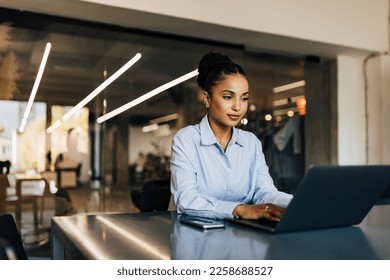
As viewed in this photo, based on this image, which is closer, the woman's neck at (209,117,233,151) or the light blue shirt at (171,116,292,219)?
the light blue shirt at (171,116,292,219)

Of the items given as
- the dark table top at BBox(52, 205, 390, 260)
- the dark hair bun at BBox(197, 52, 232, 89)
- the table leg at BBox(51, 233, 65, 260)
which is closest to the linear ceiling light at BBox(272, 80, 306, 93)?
the dark hair bun at BBox(197, 52, 232, 89)

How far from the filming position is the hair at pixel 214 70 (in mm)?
1416

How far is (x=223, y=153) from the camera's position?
141 centimetres

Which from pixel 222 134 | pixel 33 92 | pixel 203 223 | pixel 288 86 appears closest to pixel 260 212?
pixel 203 223

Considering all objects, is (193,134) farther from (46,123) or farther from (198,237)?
(46,123)

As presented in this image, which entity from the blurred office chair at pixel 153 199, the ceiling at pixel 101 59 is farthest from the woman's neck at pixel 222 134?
the ceiling at pixel 101 59

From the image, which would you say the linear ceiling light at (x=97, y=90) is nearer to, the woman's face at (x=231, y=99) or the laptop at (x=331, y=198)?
the woman's face at (x=231, y=99)

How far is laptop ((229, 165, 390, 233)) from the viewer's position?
83 cm

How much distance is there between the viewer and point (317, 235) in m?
0.90

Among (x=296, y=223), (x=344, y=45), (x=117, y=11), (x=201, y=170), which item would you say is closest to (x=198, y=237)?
(x=296, y=223)

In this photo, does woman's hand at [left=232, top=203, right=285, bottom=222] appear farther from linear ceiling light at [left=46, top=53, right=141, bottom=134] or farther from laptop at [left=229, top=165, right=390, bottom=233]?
linear ceiling light at [left=46, top=53, right=141, bottom=134]

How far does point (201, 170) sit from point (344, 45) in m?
3.47

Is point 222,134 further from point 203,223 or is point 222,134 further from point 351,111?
point 351,111

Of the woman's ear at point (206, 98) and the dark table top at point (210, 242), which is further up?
the woman's ear at point (206, 98)
